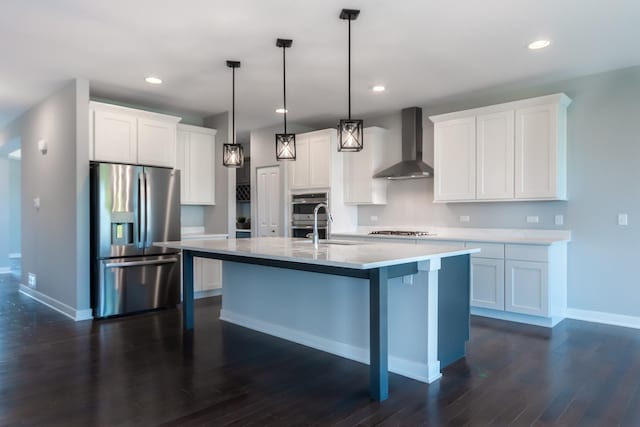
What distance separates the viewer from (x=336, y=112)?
603 centimetres

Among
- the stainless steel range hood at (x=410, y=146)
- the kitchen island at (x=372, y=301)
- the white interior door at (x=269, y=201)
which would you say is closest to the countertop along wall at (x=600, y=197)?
the stainless steel range hood at (x=410, y=146)

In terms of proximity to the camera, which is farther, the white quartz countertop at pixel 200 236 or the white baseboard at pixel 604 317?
the white quartz countertop at pixel 200 236

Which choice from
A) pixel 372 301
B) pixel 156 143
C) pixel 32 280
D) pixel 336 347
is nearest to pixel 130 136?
pixel 156 143

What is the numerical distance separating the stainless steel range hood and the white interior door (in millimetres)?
1993

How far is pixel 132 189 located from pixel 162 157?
723 mm

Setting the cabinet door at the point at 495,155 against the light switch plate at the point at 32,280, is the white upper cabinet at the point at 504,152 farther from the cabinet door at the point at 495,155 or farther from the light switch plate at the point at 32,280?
the light switch plate at the point at 32,280

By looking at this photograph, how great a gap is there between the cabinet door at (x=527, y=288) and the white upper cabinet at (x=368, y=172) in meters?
2.19

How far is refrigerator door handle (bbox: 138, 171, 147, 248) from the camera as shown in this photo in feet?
15.7

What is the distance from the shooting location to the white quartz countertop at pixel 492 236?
4258 millimetres

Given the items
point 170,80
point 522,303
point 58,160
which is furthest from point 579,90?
point 58,160

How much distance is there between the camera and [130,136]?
4957mm

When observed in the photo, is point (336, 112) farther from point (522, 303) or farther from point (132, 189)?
point (522, 303)

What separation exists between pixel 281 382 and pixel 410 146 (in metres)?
3.83

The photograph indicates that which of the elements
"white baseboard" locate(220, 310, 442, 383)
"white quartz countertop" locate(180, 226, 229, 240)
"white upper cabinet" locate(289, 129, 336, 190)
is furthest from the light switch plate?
"white upper cabinet" locate(289, 129, 336, 190)
